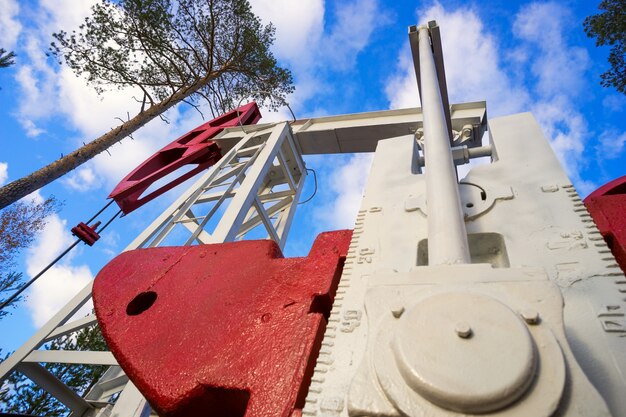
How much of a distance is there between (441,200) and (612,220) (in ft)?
2.06

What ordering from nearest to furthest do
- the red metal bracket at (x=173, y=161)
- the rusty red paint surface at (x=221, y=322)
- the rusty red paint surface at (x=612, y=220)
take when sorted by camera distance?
the rusty red paint surface at (x=221, y=322)
the rusty red paint surface at (x=612, y=220)
the red metal bracket at (x=173, y=161)

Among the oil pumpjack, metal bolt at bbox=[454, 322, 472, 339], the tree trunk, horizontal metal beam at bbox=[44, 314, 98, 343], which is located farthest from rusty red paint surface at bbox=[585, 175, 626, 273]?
the tree trunk

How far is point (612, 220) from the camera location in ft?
3.54

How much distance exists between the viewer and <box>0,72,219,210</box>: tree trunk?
5117 millimetres

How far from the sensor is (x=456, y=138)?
3.21 metres

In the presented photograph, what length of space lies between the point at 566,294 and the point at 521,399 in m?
0.43

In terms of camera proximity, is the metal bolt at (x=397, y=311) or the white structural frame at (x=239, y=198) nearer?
the metal bolt at (x=397, y=311)

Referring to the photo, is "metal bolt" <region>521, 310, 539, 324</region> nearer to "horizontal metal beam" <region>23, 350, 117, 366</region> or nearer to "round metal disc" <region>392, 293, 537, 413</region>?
"round metal disc" <region>392, 293, 537, 413</region>

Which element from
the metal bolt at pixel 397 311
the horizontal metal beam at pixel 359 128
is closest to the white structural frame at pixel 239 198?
the horizontal metal beam at pixel 359 128

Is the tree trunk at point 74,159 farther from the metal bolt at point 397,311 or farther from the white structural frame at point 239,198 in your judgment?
the metal bolt at point 397,311

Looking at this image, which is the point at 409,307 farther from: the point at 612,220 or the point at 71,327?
the point at 71,327

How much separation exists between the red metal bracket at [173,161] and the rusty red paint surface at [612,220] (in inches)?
148

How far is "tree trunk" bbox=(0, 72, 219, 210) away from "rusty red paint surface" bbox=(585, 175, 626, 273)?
6457 mm

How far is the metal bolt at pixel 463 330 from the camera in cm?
51
